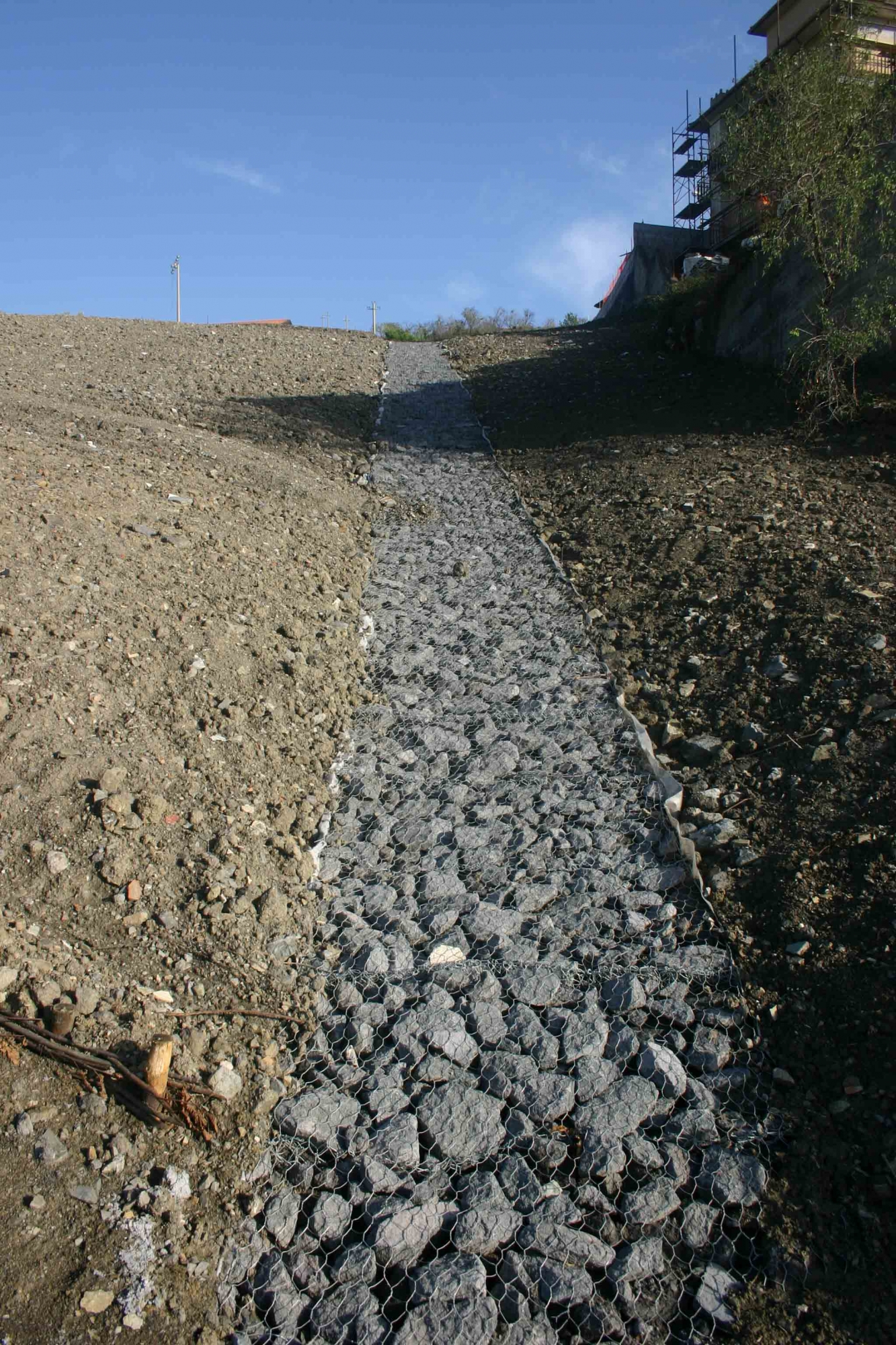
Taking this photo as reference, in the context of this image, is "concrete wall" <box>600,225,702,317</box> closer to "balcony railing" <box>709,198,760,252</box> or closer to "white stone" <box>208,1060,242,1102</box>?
"balcony railing" <box>709,198,760,252</box>

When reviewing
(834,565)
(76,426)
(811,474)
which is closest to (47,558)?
(76,426)

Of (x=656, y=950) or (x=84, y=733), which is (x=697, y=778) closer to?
(x=656, y=950)

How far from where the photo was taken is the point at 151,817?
14.6ft

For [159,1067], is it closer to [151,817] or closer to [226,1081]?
[226,1081]

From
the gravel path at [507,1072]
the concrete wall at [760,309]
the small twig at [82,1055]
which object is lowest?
the gravel path at [507,1072]

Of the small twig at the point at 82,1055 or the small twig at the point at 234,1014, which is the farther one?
the small twig at the point at 234,1014

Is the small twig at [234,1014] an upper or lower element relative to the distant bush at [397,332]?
lower

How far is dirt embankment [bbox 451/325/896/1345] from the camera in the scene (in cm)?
294

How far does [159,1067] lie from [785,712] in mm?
3933

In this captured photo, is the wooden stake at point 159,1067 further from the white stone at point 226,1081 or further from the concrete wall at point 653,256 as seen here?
the concrete wall at point 653,256

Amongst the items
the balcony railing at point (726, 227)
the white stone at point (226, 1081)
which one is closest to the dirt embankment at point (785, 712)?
the white stone at point (226, 1081)

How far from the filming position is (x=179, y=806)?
464 cm

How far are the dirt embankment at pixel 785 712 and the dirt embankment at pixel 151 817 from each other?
A: 1.88 metres

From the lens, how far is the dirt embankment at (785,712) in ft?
9.66
